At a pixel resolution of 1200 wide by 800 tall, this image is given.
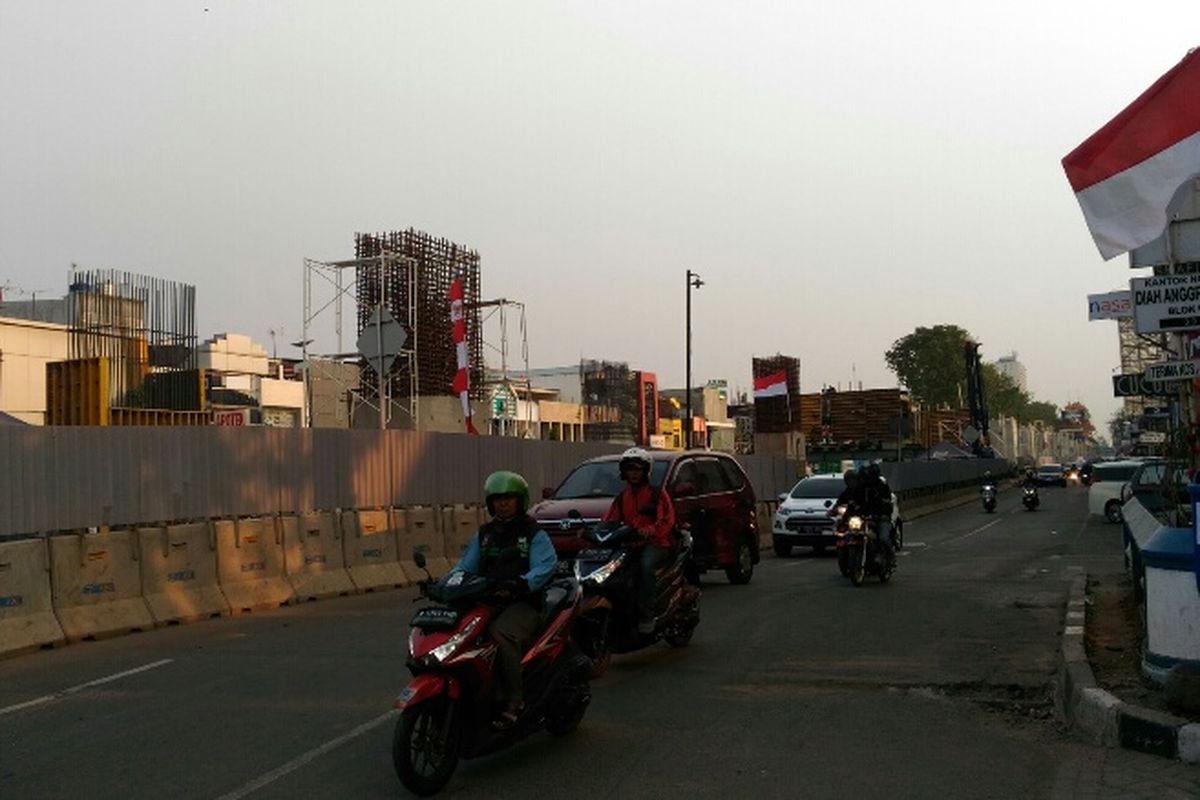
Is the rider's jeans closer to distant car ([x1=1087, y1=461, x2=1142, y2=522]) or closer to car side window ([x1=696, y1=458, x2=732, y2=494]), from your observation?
car side window ([x1=696, y1=458, x2=732, y2=494])

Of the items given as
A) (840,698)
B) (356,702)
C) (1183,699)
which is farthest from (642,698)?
(1183,699)

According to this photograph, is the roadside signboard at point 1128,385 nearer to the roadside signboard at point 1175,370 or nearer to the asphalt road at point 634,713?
the asphalt road at point 634,713

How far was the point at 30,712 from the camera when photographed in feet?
28.0

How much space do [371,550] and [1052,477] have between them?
2612 inches

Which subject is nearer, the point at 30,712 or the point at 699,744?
the point at 699,744

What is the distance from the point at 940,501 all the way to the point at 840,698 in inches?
1705

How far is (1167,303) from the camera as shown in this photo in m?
8.30

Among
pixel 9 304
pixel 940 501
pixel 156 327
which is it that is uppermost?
pixel 9 304

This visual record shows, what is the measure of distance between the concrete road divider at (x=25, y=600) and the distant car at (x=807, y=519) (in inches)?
584

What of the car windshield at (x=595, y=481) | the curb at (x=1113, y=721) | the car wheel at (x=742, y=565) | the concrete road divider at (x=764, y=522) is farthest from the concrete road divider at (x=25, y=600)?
the concrete road divider at (x=764, y=522)

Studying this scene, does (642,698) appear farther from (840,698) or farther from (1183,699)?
(1183,699)

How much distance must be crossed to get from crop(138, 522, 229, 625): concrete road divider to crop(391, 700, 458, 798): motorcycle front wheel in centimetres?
842

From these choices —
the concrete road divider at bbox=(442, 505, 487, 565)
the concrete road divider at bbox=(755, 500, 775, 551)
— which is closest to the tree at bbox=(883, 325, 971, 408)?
the concrete road divider at bbox=(755, 500, 775, 551)

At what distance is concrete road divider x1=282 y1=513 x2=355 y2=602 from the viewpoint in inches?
626
